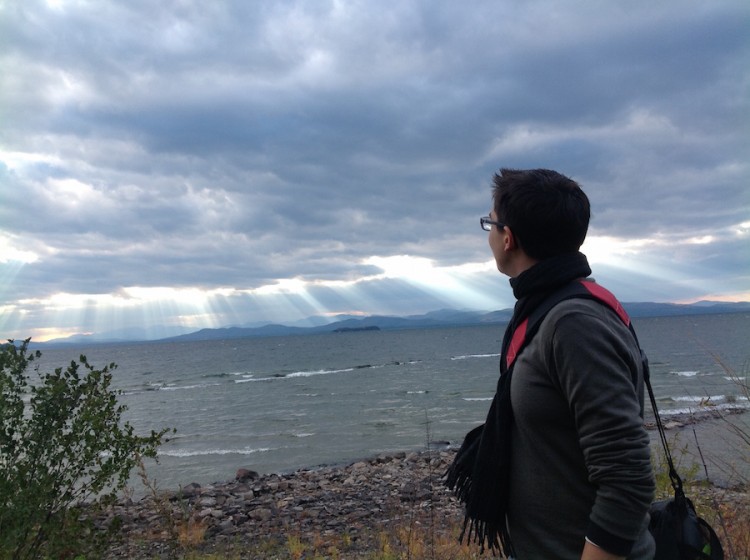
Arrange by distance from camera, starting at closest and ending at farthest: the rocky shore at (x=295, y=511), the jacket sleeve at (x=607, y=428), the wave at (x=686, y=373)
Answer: the jacket sleeve at (x=607, y=428) < the rocky shore at (x=295, y=511) < the wave at (x=686, y=373)

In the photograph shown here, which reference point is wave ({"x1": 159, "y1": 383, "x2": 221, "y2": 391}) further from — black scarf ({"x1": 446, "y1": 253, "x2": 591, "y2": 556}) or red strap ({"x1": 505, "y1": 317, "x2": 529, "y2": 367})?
red strap ({"x1": 505, "y1": 317, "x2": 529, "y2": 367})

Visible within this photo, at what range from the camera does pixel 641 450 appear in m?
1.64

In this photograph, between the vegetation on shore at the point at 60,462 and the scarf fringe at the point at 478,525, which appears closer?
the scarf fringe at the point at 478,525

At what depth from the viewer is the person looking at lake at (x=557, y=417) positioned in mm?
1643

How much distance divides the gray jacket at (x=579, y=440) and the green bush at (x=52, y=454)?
3.96m

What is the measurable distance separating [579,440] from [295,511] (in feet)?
32.3

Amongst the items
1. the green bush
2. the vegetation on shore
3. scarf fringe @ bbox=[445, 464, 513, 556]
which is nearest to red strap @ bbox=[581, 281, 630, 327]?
scarf fringe @ bbox=[445, 464, 513, 556]

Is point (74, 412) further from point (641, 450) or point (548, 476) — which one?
point (641, 450)

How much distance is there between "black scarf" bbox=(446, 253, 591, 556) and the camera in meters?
1.92

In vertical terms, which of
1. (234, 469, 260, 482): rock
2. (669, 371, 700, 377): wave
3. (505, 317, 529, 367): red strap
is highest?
(505, 317, 529, 367): red strap

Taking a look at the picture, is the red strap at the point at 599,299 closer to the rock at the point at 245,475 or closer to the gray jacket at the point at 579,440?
the gray jacket at the point at 579,440

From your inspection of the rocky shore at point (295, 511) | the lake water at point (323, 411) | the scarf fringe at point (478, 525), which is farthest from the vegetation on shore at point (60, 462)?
the lake water at point (323, 411)

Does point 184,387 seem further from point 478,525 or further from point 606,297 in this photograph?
point 606,297

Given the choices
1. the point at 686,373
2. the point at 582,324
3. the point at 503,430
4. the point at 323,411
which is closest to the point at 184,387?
the point at 323,411
